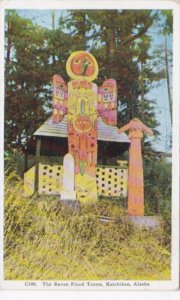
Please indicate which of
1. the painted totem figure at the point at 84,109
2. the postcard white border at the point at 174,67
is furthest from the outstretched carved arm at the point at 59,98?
the postcard white border at the point at 174,67

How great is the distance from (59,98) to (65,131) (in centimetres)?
7

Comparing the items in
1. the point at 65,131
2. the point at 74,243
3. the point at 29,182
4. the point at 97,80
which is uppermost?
the point at 97,80

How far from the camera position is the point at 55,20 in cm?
115

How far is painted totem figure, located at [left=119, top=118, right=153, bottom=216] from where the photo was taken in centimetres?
115

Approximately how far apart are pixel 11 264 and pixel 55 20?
19.9 inches

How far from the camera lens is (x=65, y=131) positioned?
3.80ft

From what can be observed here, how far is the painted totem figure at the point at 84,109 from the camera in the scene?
3.79 ft

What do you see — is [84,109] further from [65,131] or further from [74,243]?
[74,243]

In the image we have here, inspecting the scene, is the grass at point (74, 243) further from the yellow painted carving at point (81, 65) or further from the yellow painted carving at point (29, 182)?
the yellow painted carving at point (81, 65)

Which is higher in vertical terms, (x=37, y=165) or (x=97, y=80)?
(x=97, y=80)

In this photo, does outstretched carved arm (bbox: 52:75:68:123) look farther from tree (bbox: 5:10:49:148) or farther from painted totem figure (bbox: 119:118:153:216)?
painted totem figure (bbox: 119:118:153:216)

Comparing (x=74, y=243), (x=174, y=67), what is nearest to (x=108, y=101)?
(x=174, y=67)

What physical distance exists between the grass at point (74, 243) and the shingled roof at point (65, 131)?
4.6 inches
